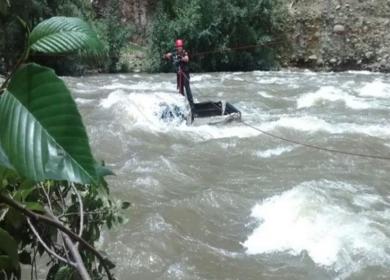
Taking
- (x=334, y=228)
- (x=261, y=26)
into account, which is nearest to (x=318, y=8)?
(x=261, y=26)

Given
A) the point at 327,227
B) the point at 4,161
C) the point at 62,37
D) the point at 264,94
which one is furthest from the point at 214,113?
the point at 4,161

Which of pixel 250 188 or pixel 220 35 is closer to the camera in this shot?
pixel 250 188

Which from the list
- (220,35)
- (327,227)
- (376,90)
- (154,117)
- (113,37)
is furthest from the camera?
(220,35)

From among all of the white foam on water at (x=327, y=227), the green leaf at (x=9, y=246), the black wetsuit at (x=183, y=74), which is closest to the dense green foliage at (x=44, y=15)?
the black wetsuit at (x=183, y=74)

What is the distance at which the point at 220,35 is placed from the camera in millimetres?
18812

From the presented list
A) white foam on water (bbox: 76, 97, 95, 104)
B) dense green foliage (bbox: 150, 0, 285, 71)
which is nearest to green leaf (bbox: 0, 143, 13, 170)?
white foam on water (bbox: 76, 97, 95, 104)

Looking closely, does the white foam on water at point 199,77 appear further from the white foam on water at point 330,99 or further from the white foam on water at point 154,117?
the white foam on water at point 154,117

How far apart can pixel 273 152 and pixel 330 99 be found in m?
4.48

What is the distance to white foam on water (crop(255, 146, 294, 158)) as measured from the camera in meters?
8.25

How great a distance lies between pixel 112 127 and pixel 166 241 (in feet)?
15.0

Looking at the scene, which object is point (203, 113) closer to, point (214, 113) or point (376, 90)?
point (214, 113)

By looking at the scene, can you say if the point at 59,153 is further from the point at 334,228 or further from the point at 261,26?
the point at 261,26

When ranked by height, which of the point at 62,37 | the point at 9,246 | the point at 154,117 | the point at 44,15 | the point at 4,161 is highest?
the point at 62,37

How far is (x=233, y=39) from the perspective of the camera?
744 inches
